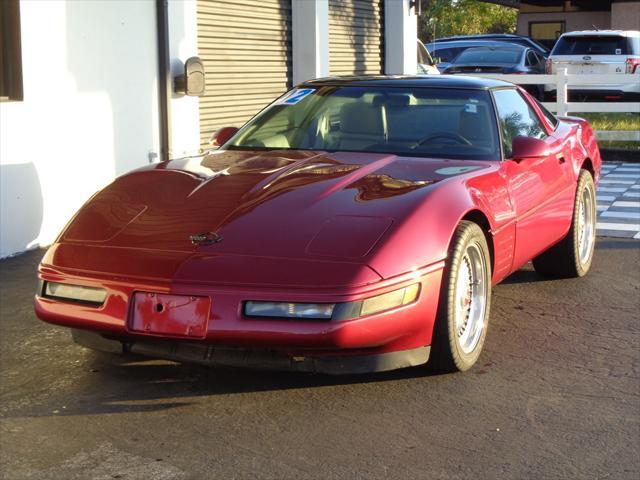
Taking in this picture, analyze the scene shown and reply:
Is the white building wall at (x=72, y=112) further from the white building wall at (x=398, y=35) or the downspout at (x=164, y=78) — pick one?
the white building wall at (x=398, y=35)

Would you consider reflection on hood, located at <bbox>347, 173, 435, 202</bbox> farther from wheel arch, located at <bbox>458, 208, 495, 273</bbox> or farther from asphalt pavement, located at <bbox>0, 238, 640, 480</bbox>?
asphalt pavement, located at <bbox>0, 238, 640, 480</bbox>

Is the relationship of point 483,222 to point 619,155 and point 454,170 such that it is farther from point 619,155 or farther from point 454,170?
point 619,155

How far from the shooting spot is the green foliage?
3491 centimetres

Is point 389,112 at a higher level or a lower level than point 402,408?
higher

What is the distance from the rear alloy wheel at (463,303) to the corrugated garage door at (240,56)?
20.7ft

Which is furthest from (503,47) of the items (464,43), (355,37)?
(355,37)

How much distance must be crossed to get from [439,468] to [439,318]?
0.94m

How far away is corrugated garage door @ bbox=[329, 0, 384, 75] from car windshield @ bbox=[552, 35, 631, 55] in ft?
21.7

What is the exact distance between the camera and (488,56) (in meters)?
22.9

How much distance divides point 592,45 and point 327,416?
18606 mm

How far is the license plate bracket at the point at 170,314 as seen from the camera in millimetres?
4332

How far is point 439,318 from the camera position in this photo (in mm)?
4703

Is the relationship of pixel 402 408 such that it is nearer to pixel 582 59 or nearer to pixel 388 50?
pixel 388 50

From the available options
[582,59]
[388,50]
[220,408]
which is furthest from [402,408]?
[582,59]
